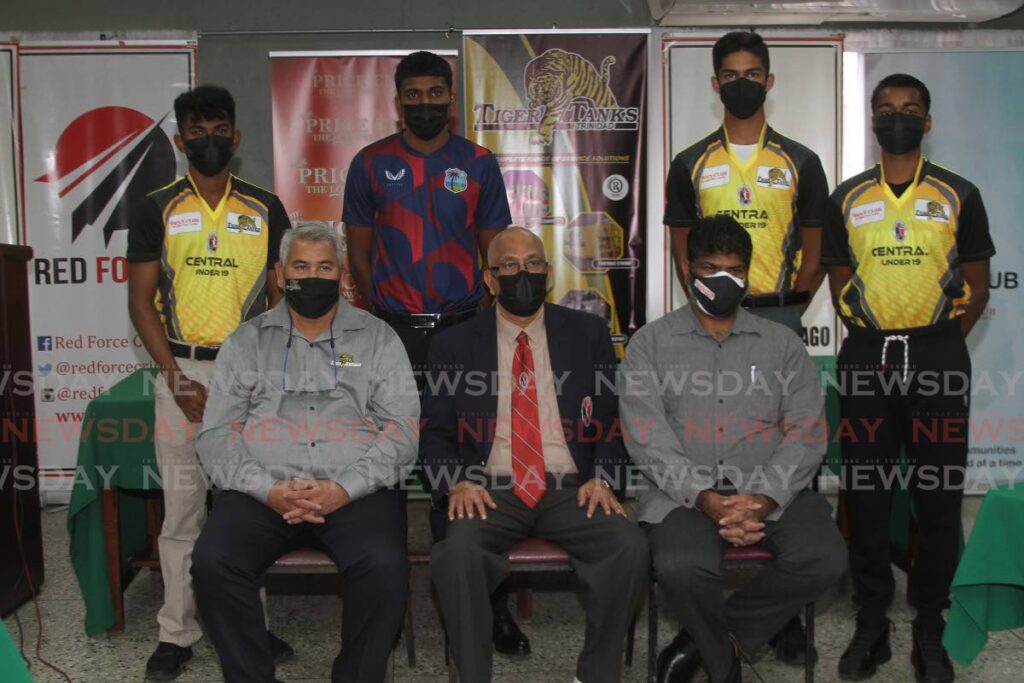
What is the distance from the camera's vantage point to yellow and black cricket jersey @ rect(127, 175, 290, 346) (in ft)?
10.0

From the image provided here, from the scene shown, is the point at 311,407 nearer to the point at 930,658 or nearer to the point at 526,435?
the point at 526,435

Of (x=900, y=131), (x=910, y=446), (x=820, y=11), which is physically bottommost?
(x=910, y=446)

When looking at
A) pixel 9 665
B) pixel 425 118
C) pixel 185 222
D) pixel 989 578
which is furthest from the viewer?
pixel 425 118

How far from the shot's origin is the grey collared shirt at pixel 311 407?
279 centimetres

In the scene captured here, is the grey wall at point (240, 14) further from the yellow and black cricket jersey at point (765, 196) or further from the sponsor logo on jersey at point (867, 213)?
the sponsor logo on jersey at point (867, 213)

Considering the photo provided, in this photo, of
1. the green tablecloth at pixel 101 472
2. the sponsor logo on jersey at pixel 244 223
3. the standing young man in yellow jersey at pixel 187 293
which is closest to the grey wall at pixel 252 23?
the standing young man in yellow jersey at pixel 187 293

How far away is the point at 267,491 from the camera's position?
2717 millimetres

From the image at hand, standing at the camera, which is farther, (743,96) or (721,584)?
(743,96)

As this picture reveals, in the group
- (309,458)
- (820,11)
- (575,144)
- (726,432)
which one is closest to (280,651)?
(309,458)

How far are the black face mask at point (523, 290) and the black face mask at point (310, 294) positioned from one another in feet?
1.70

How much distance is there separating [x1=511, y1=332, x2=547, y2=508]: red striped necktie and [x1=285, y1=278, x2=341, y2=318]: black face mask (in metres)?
0.60

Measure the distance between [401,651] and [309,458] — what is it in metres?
0.85

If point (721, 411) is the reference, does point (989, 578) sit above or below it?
below

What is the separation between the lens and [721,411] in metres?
2.84
